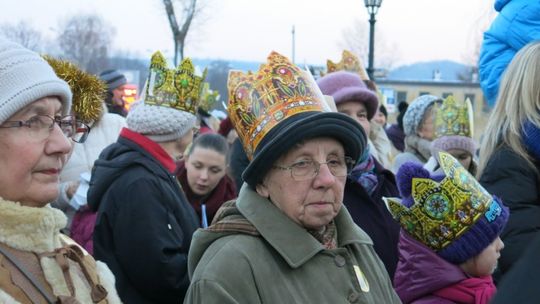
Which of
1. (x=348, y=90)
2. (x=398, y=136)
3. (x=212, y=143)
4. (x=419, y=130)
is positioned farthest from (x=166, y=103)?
(x=398, y=136)

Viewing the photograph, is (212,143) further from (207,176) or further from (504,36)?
(504,36)

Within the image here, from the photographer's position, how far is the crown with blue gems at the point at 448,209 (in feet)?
10.6

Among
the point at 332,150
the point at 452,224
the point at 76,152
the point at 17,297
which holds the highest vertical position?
the point at 332,150

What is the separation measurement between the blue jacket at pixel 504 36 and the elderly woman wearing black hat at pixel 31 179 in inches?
106

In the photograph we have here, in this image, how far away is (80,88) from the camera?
2.90 meters

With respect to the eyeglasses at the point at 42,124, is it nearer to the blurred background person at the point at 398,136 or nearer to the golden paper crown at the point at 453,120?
the golden paper crown at the point at 453,120

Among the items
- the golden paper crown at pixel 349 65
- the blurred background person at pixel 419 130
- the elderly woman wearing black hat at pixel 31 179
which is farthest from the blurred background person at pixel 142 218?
the blurred background person at pixel 419 130

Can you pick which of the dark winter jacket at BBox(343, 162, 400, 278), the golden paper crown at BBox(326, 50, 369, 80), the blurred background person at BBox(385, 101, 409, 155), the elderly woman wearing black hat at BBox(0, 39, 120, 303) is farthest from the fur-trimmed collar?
the blurred background person at BBox(385, 101, 409, 155)

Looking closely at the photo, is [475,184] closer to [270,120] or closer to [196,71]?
[270,120]

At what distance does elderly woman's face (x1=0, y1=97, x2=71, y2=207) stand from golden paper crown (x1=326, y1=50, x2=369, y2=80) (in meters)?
4.26

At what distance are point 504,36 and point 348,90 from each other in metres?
1.00

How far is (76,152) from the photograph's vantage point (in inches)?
223

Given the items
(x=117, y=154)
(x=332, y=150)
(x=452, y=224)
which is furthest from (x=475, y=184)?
(x=117, y=154)

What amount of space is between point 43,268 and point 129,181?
5.97 ft
